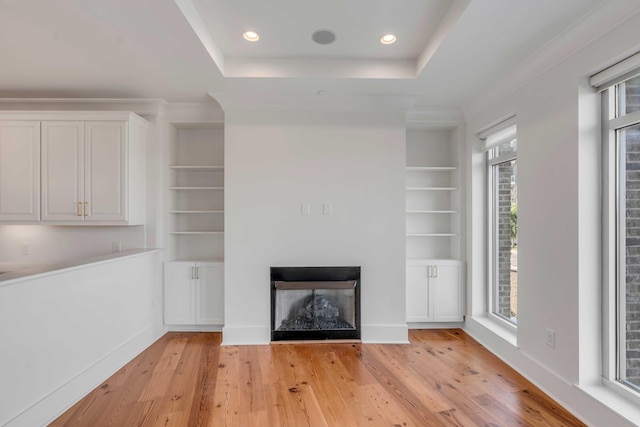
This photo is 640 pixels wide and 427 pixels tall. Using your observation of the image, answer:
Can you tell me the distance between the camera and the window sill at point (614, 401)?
1796 millimetres

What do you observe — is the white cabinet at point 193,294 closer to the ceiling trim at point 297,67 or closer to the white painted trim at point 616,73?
the ceiling trim at point 297,67

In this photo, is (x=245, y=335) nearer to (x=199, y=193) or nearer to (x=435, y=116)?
(x=199, y=193)

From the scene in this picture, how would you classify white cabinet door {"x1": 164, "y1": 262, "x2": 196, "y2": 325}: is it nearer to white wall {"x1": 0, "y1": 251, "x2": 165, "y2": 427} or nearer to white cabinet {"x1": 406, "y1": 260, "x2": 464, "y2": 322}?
white wall {"x1": 0, "y1": 251, "x2": 165, "y2": 427}

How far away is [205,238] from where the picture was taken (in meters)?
3.92

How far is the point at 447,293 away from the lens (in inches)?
147

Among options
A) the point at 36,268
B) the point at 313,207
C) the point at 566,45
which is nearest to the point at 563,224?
the point at 566,45

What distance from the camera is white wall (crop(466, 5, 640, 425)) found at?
2.12 metres

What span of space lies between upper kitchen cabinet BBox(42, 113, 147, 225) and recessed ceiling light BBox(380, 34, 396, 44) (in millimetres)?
2559

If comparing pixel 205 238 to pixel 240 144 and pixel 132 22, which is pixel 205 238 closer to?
pixel 240 144

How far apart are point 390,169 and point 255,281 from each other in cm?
190

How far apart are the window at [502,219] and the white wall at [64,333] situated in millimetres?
3711

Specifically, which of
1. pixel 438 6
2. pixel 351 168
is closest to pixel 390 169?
pixel 351 168

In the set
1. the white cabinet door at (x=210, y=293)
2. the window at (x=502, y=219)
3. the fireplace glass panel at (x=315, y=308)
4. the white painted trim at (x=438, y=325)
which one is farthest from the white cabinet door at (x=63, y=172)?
the window at (x=502, y=219)

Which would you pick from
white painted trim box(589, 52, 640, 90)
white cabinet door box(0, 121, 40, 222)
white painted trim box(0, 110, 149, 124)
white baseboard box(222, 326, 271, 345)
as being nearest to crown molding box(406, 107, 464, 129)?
white painted trim box(589, 52, 640, 90)
